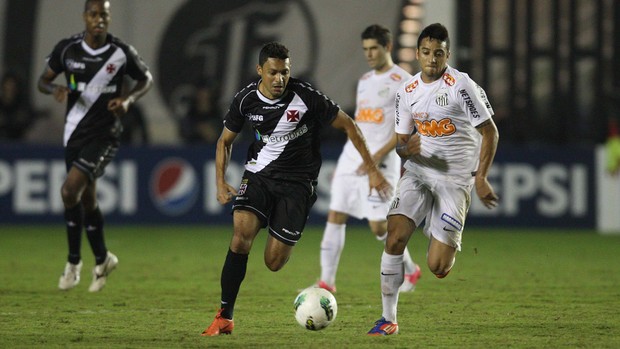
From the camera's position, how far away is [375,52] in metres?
9.99

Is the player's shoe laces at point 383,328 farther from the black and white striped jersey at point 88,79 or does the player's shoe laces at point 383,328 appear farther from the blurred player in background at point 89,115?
the black and white striped jersey at point 88,79

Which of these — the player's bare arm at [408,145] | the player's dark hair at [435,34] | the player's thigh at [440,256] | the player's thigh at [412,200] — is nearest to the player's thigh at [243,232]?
the player's thigh at [412,200]

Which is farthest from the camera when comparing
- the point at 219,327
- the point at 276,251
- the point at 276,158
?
the point at 276,158

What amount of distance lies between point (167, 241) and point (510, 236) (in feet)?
15.5

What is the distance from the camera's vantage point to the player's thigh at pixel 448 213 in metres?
7.95

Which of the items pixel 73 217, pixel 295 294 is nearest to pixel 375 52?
pixel 295 294

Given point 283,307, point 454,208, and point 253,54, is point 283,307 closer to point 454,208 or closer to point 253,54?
point 454,208

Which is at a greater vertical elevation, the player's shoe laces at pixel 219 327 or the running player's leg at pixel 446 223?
the running player's leg at pixel 446 223

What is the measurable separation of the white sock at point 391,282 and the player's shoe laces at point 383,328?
47mm

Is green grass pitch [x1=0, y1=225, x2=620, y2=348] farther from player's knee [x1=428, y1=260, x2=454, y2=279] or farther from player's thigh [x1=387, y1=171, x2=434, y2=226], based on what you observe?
player's thigh [x1=387, y1=171, x2=434, y2=226]

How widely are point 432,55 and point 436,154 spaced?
0.72 metres

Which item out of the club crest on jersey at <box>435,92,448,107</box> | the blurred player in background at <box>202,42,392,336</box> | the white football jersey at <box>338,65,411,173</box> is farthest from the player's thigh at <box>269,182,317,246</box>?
the white football jersey at <box>338,65,411,173</box>

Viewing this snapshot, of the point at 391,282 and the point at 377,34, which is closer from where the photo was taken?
the point at 391,282

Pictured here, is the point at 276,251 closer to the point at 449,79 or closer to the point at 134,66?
the point at 449,79
